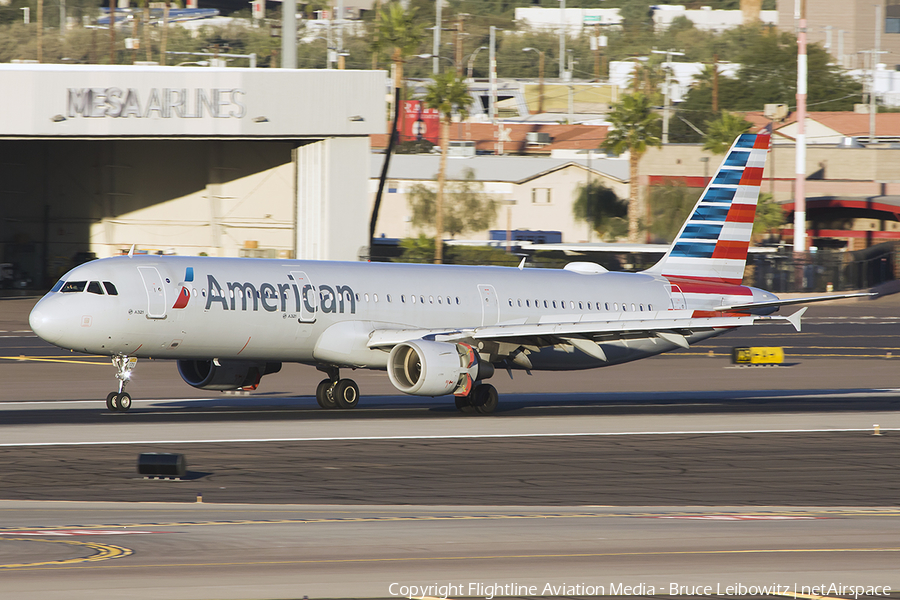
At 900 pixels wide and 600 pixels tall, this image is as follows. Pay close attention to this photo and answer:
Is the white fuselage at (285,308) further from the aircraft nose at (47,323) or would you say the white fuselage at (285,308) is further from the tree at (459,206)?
the tree at (459,206)

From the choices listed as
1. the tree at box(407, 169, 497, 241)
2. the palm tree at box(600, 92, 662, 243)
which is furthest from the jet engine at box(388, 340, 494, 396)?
the tree at box(407, 169, 497, 241)

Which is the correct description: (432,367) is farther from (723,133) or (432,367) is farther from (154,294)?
(723,133)

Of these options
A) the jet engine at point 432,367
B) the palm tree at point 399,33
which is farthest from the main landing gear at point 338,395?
the palm tree at point 399,33

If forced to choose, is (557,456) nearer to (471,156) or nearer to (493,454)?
(493,454)

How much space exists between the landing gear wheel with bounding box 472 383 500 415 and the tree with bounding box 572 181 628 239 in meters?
79.5

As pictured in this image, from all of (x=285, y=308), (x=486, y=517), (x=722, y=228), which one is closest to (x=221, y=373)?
(x=285, y=308)

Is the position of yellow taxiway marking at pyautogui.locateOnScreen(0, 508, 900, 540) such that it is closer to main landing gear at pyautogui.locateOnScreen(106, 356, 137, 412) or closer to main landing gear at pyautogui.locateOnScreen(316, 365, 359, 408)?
main landing gear at pyautogui.locateOnScreen(106, 356, 137, 412)

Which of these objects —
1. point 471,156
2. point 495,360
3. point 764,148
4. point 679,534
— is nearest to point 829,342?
point 764,148

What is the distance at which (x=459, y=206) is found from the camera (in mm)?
118875

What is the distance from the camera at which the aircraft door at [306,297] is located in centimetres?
3300

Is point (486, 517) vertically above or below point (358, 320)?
below

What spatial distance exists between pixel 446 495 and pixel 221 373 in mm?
14713

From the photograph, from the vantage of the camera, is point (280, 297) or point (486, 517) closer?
point (486, 517)

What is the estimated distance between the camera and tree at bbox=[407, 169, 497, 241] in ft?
387
